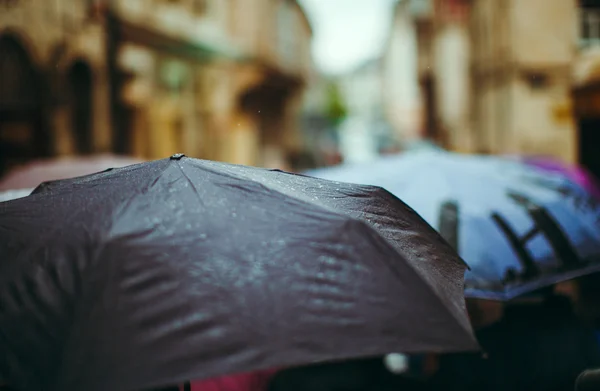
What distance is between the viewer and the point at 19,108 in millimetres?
10180

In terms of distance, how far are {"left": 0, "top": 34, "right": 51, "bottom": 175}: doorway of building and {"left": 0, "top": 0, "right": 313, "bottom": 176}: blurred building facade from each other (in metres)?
0.02

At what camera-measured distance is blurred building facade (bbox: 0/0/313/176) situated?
33.8 feet

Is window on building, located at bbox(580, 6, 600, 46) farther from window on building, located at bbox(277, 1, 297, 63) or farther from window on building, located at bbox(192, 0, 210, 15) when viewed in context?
window on building, located at bbox(277, 1, 297, 63)

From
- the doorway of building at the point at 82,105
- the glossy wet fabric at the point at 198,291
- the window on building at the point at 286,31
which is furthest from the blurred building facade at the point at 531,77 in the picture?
the window on building at the point at 286,31

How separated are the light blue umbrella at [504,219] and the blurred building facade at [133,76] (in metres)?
7.07

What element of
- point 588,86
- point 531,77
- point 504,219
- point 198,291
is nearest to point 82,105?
point 531,77

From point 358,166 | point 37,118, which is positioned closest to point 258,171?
point 358,166

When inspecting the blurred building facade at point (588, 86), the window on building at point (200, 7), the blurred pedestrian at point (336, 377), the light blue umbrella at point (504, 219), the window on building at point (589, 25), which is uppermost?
the window on building at point (200, 7)

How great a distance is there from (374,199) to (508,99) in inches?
461

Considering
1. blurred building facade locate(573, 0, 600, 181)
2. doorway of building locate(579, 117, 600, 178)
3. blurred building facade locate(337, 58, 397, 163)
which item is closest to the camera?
blurred building facade locate(573, 0, 600, 181)

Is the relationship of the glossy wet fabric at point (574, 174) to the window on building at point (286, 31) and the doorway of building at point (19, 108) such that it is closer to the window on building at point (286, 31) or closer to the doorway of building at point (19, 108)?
the doorway of building at point (19, 108)

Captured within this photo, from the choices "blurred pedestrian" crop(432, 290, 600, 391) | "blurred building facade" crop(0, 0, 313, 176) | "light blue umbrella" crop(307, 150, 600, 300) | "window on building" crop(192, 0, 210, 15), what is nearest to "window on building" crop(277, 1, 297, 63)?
"blurred building facade" crop(0, 0, 313, 176)

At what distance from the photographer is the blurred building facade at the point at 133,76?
10.3 meters

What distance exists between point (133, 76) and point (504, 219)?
1054 cm
